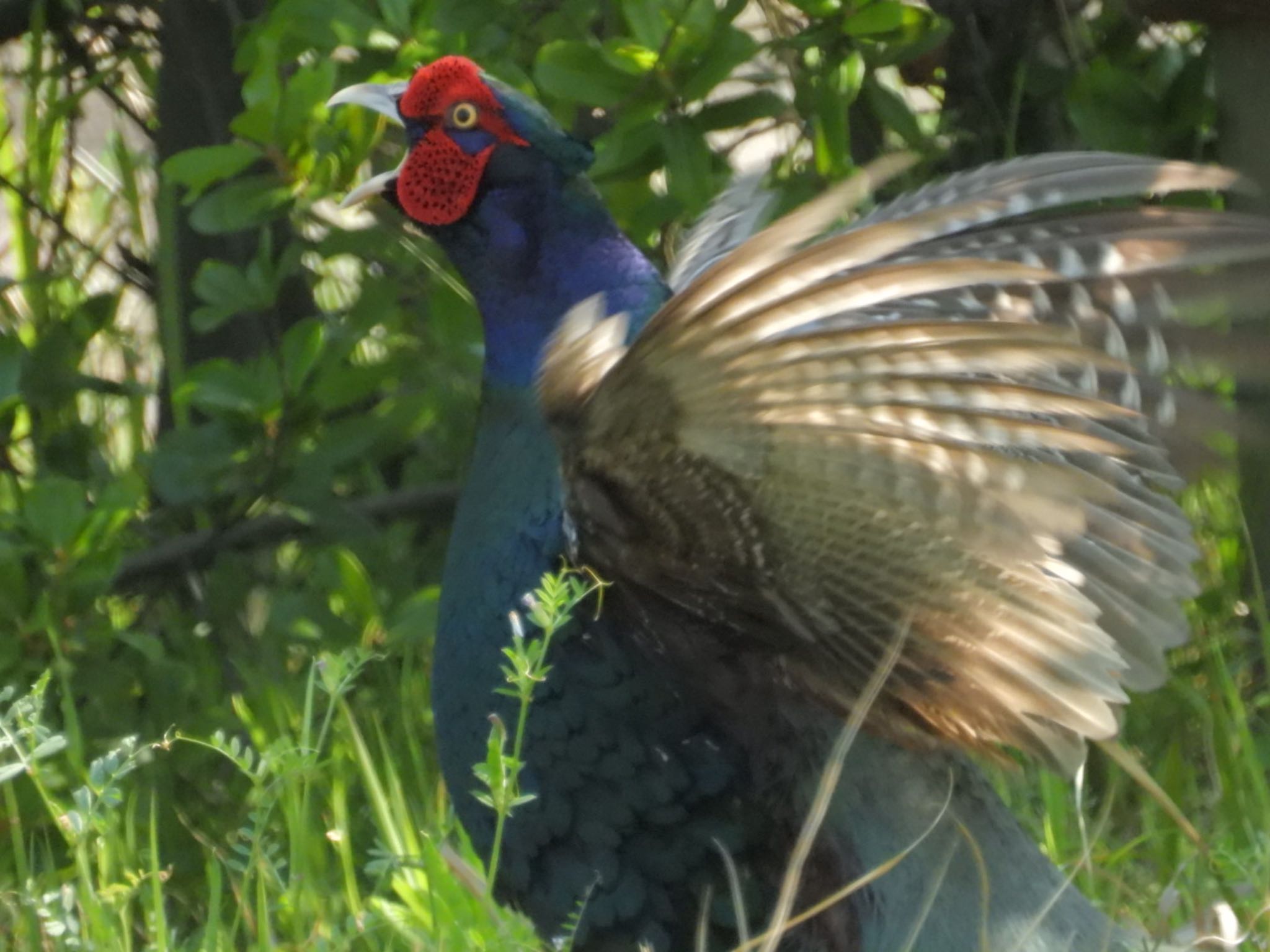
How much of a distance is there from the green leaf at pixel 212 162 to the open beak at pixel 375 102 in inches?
6.0

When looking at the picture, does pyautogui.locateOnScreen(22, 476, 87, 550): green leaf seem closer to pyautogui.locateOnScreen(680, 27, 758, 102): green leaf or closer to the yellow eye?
the yellow eye

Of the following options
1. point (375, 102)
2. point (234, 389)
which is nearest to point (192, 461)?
point (234, 389)

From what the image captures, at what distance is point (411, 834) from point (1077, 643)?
3.26ft

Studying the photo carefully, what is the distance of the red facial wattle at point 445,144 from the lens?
2.28m

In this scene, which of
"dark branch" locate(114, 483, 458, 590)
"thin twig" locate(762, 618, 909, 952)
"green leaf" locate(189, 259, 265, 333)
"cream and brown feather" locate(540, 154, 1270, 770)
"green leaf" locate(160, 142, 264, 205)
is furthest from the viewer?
"dark branch" locate(114, 483, 458, 590)

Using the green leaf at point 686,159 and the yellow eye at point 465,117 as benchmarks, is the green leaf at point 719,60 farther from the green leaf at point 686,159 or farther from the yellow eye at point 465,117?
the yellow eye at point 465,117

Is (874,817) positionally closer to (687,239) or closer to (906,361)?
(906,361)

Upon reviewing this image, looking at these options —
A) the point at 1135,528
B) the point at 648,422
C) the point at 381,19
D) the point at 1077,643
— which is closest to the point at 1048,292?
the point at 1135,528

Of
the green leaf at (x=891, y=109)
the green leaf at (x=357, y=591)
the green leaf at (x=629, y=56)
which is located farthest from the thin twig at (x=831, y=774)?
the green leaf at (x=891, y=109)

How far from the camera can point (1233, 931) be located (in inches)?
80.7

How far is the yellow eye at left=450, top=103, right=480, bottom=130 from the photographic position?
2.28 m

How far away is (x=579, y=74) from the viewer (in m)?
2.40

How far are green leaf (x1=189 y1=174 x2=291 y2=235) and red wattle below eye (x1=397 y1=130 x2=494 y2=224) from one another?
0.25 meters

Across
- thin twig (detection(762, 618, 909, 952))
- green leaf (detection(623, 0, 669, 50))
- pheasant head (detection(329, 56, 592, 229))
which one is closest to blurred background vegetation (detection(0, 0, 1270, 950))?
green leaf (detection(623, 0, 669, 50))
